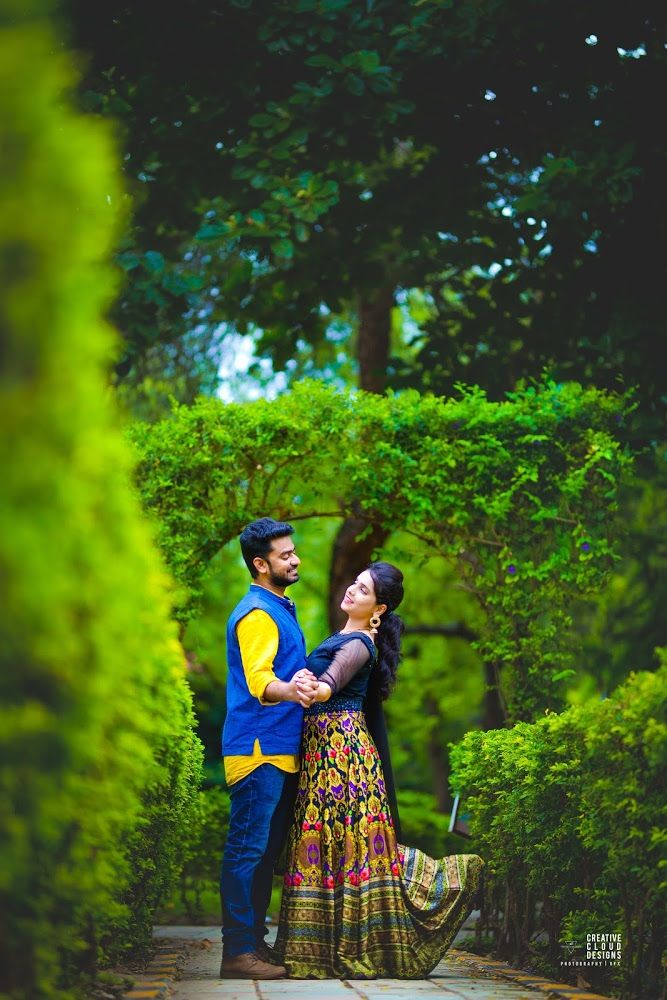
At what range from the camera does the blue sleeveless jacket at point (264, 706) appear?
6.24 meters

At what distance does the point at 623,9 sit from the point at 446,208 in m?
2.44

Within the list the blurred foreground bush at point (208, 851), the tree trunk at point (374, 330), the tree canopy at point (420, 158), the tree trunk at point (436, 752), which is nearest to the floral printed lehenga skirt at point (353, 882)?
the blurred foreground bush at point (208, 851)

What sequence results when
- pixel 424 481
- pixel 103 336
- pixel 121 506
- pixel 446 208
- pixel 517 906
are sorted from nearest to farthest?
pixel 103 336 < pixel 121 506 < pixel 517 906 < pixel 424 481 < pixel 446 208

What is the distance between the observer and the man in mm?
6094

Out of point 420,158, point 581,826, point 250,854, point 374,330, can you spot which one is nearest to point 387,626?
point 250,854

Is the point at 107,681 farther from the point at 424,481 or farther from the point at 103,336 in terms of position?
the point at 424,481

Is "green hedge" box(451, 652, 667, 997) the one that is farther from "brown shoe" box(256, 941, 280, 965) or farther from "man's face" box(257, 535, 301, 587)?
"man's face" box(257, 535, 301, 587)

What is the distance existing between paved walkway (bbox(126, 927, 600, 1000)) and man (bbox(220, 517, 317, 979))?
0.24 m

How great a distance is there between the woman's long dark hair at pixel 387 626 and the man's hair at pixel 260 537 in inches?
20.8

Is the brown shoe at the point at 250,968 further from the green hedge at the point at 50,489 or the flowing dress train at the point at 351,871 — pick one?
the green hedge at the point at 50,489

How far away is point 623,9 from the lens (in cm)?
994

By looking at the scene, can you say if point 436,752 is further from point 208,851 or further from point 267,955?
point 267,955

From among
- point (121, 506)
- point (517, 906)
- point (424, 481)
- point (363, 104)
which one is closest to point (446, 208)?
point (363, 104)

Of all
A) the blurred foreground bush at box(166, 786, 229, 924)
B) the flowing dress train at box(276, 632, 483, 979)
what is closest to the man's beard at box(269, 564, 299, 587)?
the flowing dress train at box(276, 632, 483, 979)
